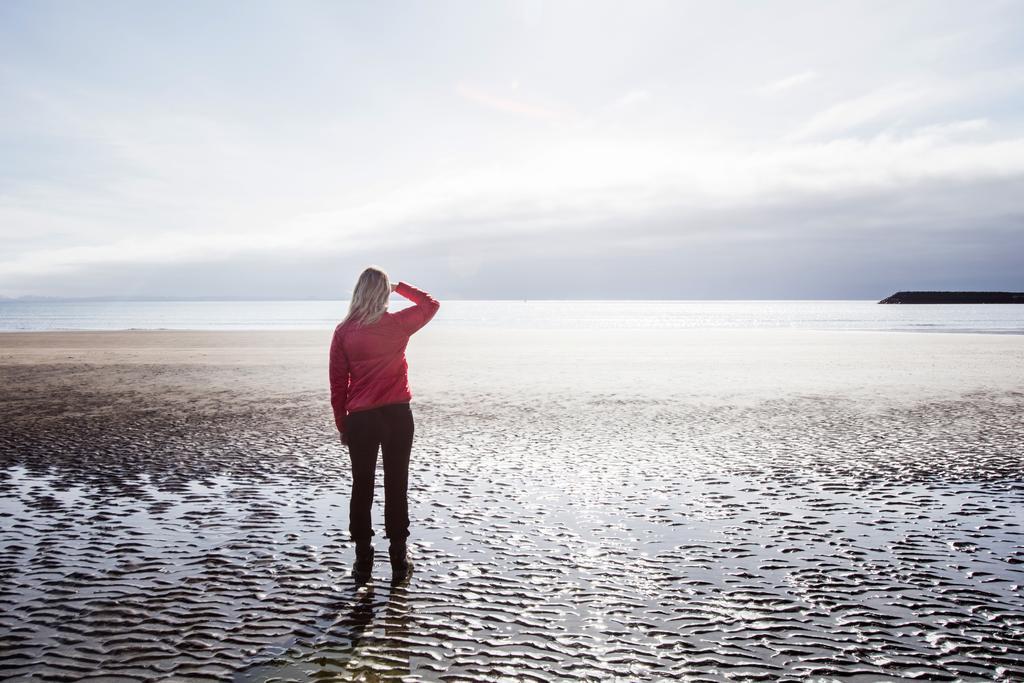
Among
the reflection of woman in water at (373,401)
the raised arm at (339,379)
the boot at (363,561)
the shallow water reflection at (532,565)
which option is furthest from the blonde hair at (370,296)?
the shallow water reflection at (532,565)

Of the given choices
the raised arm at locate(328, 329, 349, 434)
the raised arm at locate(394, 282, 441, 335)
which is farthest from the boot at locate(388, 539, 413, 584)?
the raised arm at locate(394, 282, 441, 335)

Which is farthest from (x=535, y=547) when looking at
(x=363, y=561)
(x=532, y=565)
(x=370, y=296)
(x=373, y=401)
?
(x=370, y=296)

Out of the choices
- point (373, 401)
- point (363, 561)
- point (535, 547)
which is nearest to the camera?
point (363, 561)

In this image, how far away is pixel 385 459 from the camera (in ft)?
20.6

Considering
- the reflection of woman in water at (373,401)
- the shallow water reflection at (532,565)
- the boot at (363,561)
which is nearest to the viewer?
the shallow water reflection at (532,565)

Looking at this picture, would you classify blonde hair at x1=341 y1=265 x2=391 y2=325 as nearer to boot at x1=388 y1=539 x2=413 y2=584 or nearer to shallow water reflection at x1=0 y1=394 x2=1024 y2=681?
boot at x1=388 y1=539 x2=413 y2=584

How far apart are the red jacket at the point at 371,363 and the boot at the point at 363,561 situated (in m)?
1.01

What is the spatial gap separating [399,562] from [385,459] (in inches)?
35.3

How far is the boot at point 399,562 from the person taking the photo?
5.98 meters

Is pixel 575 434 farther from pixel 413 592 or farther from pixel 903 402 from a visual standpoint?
pixel 903 402

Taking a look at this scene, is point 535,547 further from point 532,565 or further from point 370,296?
point 370,296

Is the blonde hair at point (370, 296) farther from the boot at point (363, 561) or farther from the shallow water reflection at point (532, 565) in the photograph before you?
the shallow water reflection at point (532, 565)

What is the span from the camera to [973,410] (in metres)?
15.5

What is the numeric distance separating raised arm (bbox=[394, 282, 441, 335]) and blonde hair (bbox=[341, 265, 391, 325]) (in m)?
0.17
